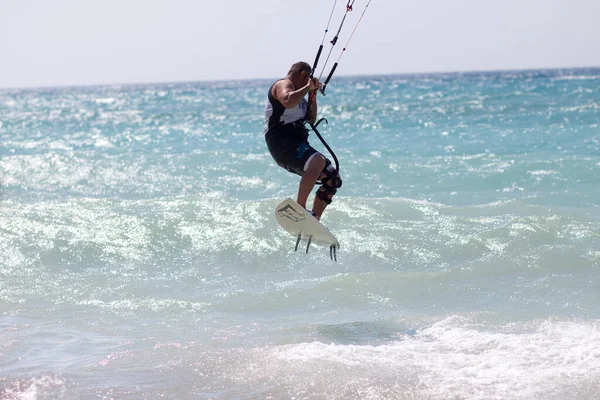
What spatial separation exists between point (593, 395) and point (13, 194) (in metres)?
12.6

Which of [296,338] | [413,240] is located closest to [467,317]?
[296,338]

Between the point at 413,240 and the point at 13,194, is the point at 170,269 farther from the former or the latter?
the point at 13,194

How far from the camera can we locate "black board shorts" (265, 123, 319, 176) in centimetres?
740

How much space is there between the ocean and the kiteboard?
26.4 inches

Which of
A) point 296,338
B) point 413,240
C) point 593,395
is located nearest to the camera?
point 593,395

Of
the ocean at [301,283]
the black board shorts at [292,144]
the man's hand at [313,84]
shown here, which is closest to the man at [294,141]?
the black board shorts at [292,144]

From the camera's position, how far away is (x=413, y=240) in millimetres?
10164

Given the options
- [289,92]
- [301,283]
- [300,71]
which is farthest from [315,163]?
[301,283]

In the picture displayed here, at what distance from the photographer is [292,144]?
742cm

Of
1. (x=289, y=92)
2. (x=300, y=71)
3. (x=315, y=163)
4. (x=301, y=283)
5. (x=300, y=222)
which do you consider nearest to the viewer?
(x=289, y=92)

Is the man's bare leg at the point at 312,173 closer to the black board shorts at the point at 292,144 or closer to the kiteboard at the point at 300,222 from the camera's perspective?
the black board shorts at the point at 292,144

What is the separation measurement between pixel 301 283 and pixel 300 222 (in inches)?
49.4

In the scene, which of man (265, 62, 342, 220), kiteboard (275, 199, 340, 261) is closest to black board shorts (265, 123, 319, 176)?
man (265, 62, 342, 220)

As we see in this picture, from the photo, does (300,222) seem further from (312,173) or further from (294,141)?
(294,141)
